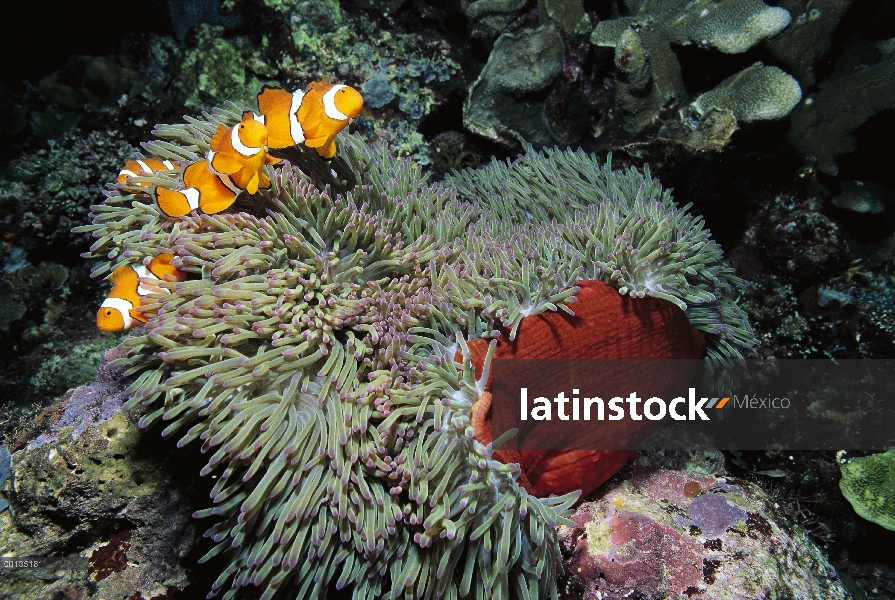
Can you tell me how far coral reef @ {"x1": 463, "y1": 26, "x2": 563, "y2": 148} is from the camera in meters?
4.10

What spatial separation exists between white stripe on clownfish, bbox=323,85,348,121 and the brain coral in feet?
1.00

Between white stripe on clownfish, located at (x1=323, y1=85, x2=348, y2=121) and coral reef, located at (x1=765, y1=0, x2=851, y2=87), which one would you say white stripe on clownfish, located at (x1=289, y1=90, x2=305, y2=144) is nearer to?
white stripe on clownfish, located at (x1=323, y1=85, x2=348, y2=121)

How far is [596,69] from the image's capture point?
4.15 metres

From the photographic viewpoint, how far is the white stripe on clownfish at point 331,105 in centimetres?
226

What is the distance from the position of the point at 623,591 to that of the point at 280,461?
147 centimetres

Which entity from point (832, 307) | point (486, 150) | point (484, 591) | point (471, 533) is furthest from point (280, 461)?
point (832, 307)

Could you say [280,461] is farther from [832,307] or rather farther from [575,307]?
[832,307]

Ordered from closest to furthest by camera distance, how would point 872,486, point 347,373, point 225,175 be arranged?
point 347,373 → point 225,175 → point 872,486

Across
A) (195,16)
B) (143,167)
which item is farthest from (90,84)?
(143,167)

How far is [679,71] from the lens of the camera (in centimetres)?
394

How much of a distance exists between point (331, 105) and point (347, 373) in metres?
1.17

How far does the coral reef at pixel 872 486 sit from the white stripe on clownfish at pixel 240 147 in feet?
14.1

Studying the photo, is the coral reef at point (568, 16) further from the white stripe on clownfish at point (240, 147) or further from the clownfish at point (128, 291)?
the clownfish at point (128, 291)

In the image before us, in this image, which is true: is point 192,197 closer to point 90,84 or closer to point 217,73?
point 217,73
